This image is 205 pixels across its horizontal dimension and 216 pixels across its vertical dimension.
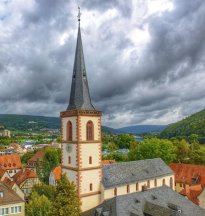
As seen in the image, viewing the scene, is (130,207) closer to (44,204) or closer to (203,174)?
(44,204)

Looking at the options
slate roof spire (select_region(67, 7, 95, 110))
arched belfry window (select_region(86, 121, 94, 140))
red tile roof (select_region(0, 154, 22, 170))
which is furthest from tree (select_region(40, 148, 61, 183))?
slate roof spire (select_region(67, 7, 95, 110))

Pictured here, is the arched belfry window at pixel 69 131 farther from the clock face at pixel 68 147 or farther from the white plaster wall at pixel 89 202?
the white plaster wall at pixel 89 202

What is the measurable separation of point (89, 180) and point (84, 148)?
444 centimetres

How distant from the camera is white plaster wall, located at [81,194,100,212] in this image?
144ft

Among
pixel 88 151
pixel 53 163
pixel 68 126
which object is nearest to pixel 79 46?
pixel 68 126

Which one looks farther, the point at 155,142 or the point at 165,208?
the point at 155,142

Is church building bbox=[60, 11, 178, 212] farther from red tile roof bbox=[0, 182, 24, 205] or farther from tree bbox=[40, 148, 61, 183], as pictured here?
tree bbox=[40, 148, 61, 183]

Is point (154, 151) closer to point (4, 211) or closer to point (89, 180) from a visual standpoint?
point (89, 180)

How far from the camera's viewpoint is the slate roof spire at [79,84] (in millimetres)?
45656

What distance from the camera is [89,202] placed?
44531mm

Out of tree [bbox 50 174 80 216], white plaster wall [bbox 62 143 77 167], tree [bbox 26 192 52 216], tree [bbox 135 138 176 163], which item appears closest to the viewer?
tree [bbox 50 174 80 216]

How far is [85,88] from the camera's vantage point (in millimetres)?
46031

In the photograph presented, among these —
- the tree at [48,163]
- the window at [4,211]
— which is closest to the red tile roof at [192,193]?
the window at [4,211]

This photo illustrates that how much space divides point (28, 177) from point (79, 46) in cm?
4449
